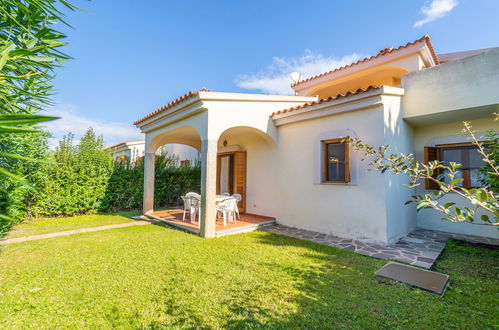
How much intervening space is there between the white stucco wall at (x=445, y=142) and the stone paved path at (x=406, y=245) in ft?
1.10

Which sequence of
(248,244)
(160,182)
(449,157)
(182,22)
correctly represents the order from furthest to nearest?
(160,182) < (182,22) < (449,157) < (248,244)

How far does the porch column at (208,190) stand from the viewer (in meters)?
7.82

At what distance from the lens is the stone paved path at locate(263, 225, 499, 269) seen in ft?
19.6

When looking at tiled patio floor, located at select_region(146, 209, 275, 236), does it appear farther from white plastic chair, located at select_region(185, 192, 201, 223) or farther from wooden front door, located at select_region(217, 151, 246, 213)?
wooden front door, located at select_region(217, 151, 246, 213)

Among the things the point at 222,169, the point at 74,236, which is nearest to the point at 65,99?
the point at 74,236

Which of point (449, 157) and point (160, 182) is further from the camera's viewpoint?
point (160, 182)

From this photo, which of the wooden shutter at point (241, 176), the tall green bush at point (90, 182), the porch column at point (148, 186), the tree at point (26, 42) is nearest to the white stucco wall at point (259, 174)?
the wooden shutter at point (241, 176)

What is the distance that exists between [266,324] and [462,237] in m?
8.61

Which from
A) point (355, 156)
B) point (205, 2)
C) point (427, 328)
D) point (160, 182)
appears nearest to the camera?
point (427, 328)

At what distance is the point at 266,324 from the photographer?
3.33 metres

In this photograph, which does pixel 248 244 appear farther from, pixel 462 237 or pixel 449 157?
pixel 449 157

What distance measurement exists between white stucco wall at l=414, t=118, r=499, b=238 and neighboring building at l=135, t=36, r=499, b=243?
31 mm

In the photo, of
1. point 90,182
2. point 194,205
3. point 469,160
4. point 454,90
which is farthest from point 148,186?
point 469,160

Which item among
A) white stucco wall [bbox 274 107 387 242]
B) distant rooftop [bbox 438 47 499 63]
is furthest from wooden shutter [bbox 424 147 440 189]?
distant rooftop [bbox 438 47 499 63]
